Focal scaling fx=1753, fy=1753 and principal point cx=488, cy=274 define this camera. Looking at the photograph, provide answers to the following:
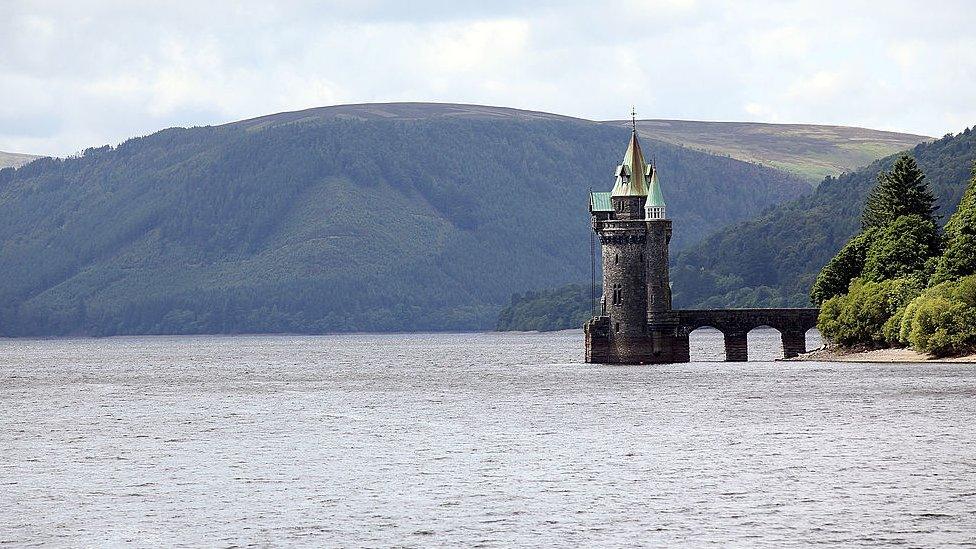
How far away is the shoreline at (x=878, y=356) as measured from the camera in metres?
143

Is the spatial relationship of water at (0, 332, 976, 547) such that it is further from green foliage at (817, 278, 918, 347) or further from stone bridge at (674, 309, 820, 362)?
stone bridge at (674, 309, 820, 362)

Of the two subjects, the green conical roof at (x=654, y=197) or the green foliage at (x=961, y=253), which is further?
the green conical roof at (x=654, y=197)

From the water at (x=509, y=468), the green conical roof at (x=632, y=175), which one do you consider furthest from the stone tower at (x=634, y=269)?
the water at (x=509, y=468)

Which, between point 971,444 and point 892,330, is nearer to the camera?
point 971,444

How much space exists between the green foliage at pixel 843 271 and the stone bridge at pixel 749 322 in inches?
104

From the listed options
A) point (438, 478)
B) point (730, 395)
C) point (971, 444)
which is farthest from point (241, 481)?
point (730, 395)

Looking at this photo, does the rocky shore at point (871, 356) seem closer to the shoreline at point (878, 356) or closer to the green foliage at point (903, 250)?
the shoreline at point (878, 356)

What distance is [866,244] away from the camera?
17538 centimetres

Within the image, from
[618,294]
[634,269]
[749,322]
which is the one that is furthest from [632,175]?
[749,322]

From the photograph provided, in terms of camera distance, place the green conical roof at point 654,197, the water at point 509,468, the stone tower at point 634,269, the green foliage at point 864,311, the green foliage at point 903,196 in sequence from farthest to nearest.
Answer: the green foliage at point 903,196 < the green conical roof at point 654,197 < the stone tower at point 634,269 < the green foliage at point 864,311 < the water at point 509,468

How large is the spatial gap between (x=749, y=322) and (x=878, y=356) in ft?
67.1

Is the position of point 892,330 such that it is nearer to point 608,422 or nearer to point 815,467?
point 608,422

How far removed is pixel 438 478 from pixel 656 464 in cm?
968

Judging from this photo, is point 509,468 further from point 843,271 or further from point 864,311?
point 843,271
